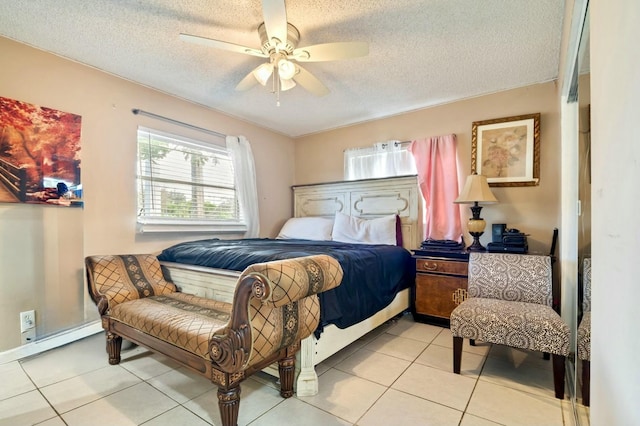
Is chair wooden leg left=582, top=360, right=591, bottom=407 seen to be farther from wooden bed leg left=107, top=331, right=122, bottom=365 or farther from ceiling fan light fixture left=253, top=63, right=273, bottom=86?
wooden bed leg left=107, top=331, right=122, bottom=365

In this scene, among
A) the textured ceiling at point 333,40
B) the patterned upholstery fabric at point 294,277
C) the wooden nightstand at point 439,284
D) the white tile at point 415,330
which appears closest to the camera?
the patterned upholstery fabric at point 294,277

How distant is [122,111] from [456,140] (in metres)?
3.58

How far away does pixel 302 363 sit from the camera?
1.75 m

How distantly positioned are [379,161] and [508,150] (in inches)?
58.2

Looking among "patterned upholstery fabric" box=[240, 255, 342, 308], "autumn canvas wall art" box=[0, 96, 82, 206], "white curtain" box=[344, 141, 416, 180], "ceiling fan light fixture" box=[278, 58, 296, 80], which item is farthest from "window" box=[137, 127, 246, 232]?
"patterned upholstery fabric" box=[240, 255, 342, 308]

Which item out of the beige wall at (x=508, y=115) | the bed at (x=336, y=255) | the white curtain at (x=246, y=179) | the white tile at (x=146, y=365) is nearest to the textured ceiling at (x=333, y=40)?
the beige wall at (x=508, y=115)

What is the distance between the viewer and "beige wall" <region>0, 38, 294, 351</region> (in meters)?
2.22

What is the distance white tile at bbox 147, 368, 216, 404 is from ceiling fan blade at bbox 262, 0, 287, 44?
2.26m

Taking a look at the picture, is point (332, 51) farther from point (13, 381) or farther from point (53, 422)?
point (13, 381)

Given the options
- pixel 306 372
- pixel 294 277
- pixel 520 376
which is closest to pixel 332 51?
pixel 294 277

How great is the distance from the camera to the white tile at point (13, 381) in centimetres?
175

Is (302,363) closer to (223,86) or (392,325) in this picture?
(392,325)

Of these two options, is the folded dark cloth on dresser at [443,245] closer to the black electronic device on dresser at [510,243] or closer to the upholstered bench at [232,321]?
the black electronic device on dresser at [510,243]

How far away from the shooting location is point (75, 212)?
2529 millimetres
